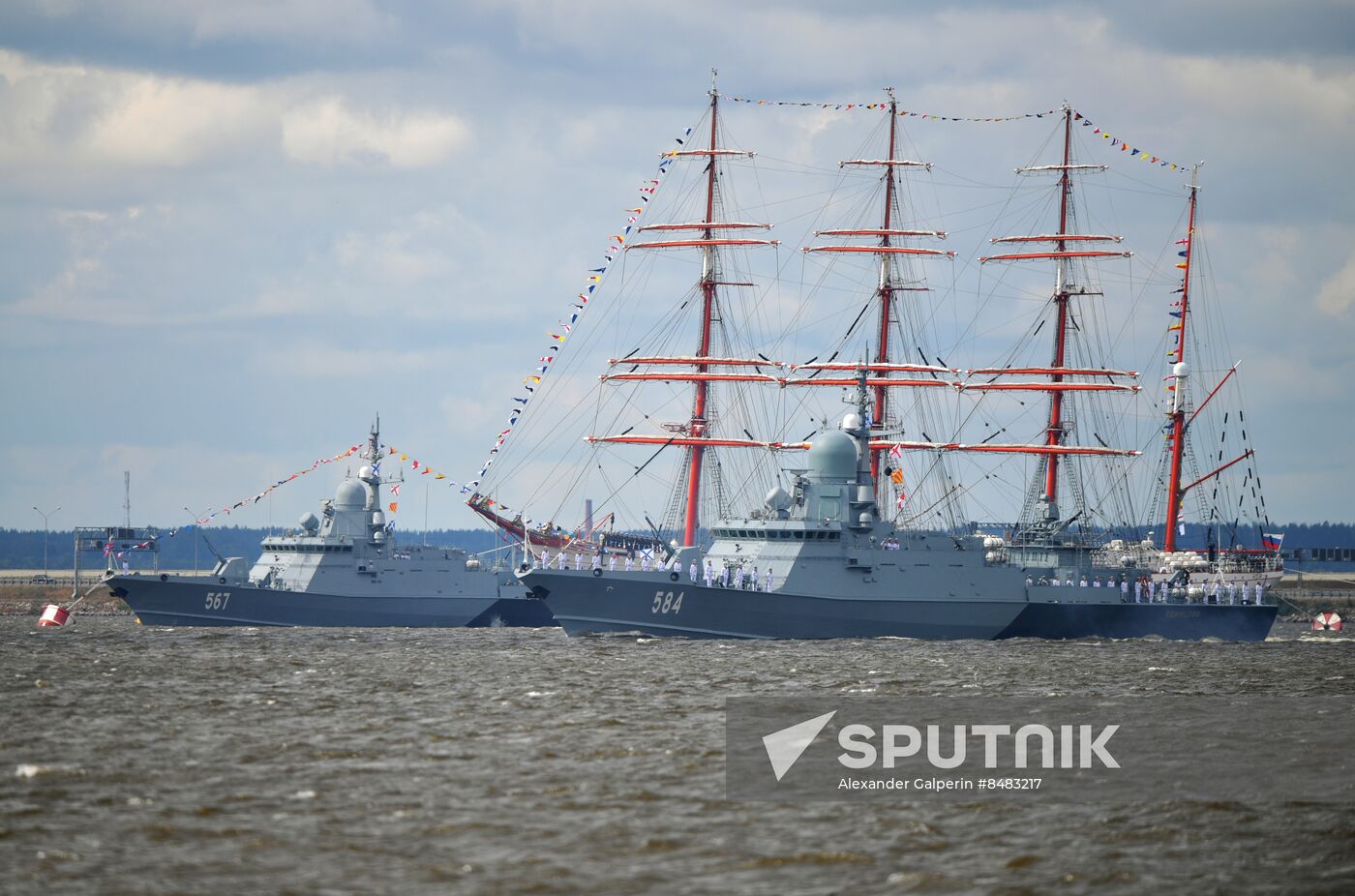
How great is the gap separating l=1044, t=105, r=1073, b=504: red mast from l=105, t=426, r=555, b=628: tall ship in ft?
95.0

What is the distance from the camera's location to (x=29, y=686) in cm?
3806

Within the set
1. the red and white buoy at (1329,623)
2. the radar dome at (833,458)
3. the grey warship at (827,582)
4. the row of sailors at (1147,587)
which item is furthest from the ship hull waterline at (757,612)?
the red and white buoy at (1329,623)


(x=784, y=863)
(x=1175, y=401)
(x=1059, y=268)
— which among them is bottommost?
(x=784, y=863)

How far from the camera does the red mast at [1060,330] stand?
276 ft

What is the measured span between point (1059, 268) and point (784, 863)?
70.0 m

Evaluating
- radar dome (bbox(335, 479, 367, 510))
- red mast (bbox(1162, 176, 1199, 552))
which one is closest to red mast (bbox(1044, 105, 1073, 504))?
red mast (bbox(1162, 176, 1199, 552))

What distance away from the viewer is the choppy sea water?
18.3 metres

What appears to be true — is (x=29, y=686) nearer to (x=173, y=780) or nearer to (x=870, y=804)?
(x=173, y=780)

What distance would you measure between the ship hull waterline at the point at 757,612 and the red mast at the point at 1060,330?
21.9 m

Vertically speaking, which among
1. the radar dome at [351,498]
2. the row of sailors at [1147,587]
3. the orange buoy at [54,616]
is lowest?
the orange buoy at [54,616]

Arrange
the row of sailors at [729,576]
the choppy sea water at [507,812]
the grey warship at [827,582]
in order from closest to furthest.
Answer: the choppy sea water at [507,812] → the grey warship at [827,582] → the row of sailors at [729,576]

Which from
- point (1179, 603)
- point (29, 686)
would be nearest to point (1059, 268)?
point (1179, 603)

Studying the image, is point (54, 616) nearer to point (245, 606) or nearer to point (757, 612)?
point (245, 606)

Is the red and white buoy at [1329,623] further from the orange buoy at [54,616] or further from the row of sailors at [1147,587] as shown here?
the orange buoy at [54,616]
